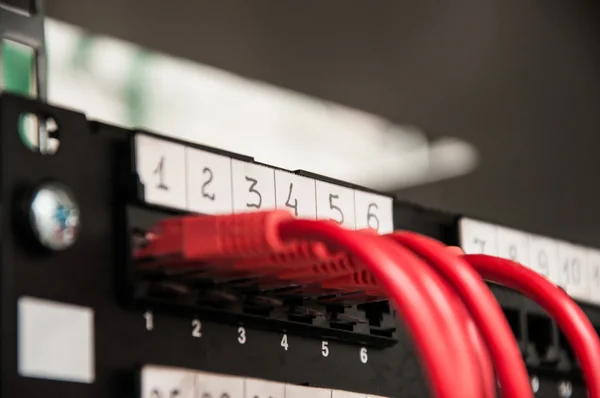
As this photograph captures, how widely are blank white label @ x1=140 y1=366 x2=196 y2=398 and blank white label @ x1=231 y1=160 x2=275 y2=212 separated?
0.08 m

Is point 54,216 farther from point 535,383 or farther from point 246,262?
point 535,383

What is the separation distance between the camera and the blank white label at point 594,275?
2.06ft

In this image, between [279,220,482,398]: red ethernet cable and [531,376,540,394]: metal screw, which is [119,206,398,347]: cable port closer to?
[279,220,482,398]: red ethernet cable

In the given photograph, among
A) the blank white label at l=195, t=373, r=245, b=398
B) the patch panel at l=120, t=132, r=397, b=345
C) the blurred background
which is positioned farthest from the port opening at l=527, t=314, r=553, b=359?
the blurred background

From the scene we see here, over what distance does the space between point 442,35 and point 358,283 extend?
76 centimetres

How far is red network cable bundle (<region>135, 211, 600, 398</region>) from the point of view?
12.0 inches

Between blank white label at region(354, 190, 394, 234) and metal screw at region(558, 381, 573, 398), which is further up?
blank white label at region(354, 190, 394, 234)

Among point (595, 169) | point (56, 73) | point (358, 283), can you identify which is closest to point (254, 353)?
point (358, 283)

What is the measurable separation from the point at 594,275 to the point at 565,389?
87 millimetres

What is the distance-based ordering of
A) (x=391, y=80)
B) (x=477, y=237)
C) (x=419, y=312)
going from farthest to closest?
(x=391, y=80) → (x=477, y=237) → (x=419, y=312)

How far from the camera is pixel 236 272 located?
1.22 feet

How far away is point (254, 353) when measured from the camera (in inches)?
15.9

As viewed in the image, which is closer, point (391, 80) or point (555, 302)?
point (555, 302)

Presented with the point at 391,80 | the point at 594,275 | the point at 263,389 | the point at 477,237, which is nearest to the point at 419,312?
the point at 263,389
